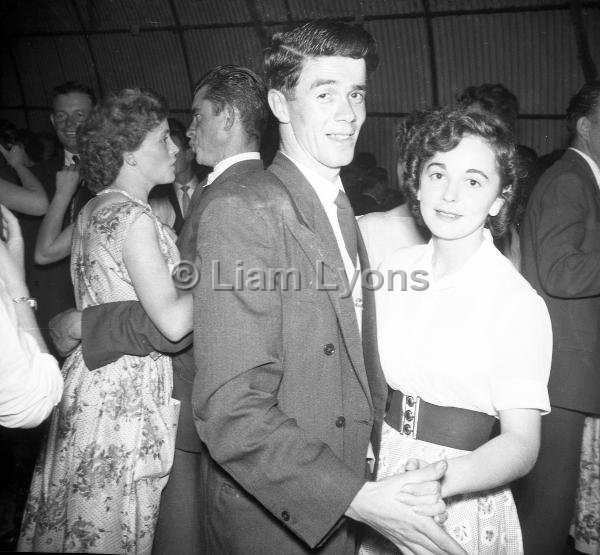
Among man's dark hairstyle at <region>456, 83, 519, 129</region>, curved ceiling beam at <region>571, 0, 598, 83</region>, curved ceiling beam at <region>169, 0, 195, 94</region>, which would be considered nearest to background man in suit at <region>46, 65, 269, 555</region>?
man's dark hairstyle at <region>456, 83, 519, 129</region>

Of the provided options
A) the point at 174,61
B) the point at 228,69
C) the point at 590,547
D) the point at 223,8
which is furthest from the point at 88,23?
the point at 590,547

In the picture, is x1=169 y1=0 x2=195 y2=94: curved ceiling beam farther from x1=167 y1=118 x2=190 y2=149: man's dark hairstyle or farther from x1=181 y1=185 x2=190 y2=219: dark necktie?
x1=181 y1=185 x2=190 y2=219: dark necktie

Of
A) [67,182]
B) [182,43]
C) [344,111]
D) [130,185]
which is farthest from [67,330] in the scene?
[182,43]

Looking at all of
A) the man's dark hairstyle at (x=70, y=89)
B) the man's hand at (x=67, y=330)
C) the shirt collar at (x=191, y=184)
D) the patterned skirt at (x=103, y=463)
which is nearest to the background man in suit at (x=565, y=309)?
the patterned skirt at (x=103, y=463)

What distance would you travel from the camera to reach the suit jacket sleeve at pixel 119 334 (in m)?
2.08

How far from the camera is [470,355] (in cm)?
157

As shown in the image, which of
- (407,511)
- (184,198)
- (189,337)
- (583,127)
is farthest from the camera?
(184,198)

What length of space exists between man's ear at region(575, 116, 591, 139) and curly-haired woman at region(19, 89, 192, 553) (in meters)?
1.95

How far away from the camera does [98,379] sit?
7.20ft

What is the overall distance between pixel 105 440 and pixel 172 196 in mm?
2184

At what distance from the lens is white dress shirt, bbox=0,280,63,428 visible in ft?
4.20

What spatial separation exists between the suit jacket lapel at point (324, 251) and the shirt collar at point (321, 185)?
3.0 inches

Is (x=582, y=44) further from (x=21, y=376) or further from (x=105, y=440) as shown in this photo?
(x=21, y=376)

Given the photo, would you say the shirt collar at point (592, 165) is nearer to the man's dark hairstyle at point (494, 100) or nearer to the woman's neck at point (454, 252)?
the man's dark hairstyle at point (494, 100)
